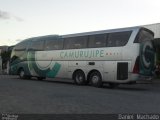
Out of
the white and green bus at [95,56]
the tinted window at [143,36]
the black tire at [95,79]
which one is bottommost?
the black tire at [95,79]

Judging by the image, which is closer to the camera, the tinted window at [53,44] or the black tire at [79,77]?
the black tire at [79,77]

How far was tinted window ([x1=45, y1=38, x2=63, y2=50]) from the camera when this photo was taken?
25.0 meters

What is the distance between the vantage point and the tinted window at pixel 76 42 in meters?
23.0

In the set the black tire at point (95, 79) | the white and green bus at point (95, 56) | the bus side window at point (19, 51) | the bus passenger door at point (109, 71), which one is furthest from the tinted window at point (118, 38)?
the bus side window at point (19, 51)

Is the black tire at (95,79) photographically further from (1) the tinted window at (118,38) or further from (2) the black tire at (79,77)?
(1) the tinted window at (118,38)

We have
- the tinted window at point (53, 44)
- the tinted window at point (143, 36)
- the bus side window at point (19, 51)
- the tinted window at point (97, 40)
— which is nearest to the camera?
the tinted window at point (143, 36)

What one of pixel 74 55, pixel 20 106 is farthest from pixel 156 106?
pixel 74 55

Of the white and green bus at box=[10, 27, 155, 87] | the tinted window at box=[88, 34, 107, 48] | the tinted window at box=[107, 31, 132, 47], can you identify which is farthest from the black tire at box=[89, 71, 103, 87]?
the tinted window at box=[107, 31, 132, 47]

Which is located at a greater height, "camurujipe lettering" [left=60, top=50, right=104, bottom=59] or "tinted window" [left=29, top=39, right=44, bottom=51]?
"tinted window" [left=29, top=39, right=44, bottom=51]

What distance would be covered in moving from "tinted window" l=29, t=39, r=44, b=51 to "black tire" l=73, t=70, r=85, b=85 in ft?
14.5

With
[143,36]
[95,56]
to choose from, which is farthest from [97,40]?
[143,36]

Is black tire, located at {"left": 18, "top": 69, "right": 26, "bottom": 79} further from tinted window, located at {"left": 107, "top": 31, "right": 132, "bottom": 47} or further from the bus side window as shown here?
tinted window, located at {"left": 107, "top": 31, "right": 132, "bottom": 47}

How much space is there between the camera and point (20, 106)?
11719 millimetres

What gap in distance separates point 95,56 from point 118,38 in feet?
6.48
